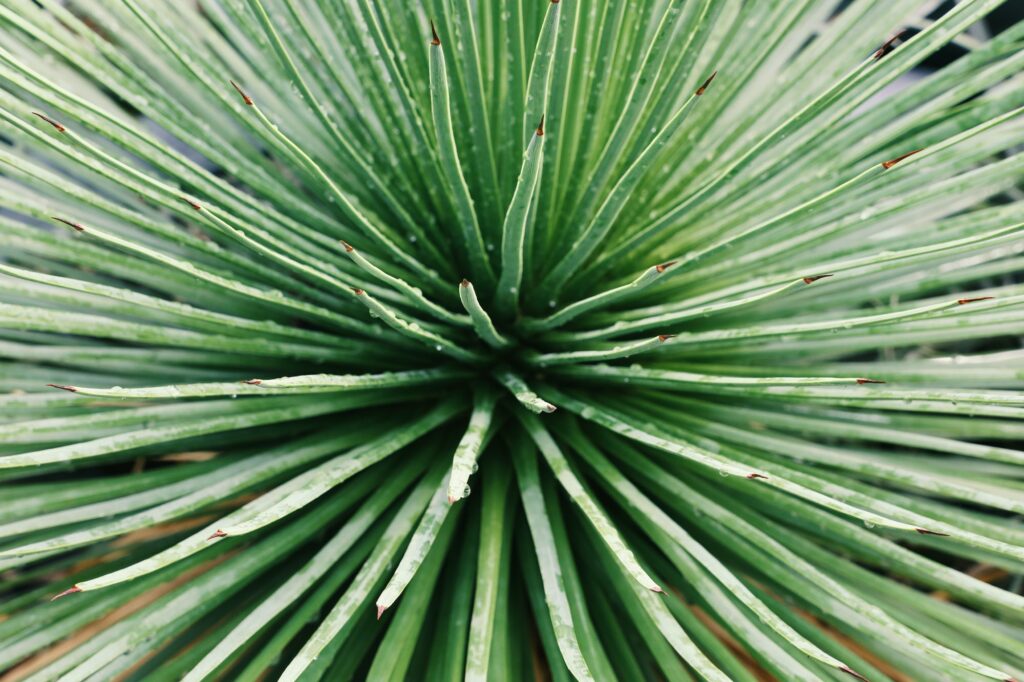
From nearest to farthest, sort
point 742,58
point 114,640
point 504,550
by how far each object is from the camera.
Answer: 1. point 114,640
2. point 504,550
3. point 742,58

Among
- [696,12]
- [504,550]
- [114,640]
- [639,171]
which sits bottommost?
[114,640]

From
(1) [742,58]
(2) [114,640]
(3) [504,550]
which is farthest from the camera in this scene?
(1) [742,58]

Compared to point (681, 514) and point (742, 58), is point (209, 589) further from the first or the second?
point (742, 58)

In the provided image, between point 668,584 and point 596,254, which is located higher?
point 596,254

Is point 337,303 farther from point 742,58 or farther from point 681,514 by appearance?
point 742,58

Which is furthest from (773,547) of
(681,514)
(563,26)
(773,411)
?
(563,26)

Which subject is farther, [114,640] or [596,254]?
[596,254]
